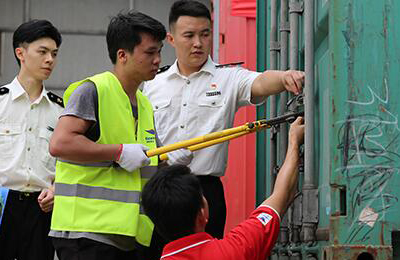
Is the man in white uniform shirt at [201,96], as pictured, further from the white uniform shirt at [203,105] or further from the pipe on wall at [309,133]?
the pipe on wall at [309,133]

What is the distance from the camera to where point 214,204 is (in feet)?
11.7

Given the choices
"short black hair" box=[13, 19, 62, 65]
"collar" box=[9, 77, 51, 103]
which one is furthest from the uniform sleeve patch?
"short black hair" box=[13, 19, 62, 65]

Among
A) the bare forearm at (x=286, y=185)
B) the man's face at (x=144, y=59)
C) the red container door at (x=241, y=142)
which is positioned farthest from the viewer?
the red container door at (x=241, y=142)

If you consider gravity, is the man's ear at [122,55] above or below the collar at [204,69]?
below

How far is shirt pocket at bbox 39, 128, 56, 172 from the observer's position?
4.23 meters

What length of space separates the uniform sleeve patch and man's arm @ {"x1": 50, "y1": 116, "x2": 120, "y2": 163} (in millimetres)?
663

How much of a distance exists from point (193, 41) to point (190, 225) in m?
1.44

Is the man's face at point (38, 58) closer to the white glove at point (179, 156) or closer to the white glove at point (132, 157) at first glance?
the white glove at point (179, 156)

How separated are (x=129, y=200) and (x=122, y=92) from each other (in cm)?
40

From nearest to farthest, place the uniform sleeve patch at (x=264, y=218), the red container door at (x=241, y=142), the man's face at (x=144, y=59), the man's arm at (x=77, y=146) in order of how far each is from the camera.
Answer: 1. the uniform sleeve patch at (x=264, y=218)
2. the man's arm at (x=77, y=146)
3. the man's face at (x=144, y=59)
4. the red container door at (x=241, y=142)

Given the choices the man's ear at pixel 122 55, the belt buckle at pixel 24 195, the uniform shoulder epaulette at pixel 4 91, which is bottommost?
the belt buckle at pixel 24 195

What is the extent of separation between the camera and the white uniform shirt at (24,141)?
4.17 meters

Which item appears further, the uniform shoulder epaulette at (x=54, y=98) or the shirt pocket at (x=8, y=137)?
the uniform shoulder epaulette at (x=54, y=98)

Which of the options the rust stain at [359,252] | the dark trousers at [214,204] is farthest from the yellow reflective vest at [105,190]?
the rust stain at [359,252]
